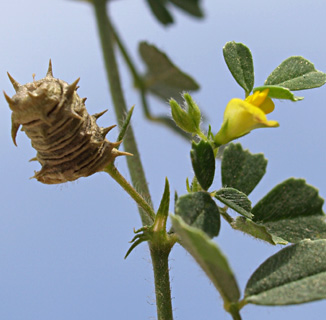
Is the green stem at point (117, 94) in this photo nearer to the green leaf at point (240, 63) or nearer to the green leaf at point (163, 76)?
the green leaf at point (163, 76)

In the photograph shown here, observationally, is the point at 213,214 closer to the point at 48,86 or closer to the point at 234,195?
the point at 234,195

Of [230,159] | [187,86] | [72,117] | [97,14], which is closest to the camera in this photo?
[72,117]

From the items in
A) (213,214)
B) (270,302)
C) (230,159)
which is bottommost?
(270,302)

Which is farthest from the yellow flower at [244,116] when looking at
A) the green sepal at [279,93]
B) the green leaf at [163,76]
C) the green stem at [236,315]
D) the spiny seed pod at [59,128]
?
the green leaf at [163,76]

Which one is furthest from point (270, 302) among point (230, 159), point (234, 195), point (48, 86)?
point (48, 86)

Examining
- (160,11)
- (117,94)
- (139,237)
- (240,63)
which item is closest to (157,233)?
(139,237)

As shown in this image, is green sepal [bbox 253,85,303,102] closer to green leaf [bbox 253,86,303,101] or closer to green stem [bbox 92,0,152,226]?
green leaf [bbox 253,86,303,101]

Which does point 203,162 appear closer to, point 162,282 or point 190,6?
point 162,282

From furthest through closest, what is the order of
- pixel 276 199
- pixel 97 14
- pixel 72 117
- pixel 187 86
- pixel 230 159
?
pixel 187 86
pixel 97 14
pixel 230 159
pixel 276 199
pixel 72 117
